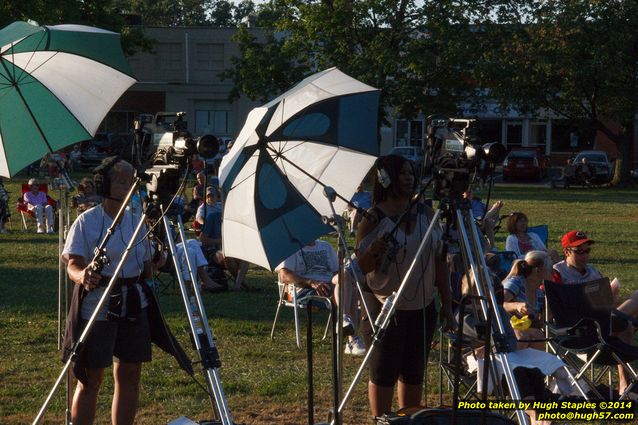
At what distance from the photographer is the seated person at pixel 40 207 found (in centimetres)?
2259

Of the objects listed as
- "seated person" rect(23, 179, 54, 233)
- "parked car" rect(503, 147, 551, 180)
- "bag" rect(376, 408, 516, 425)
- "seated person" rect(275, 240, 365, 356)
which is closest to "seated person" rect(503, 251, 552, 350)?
"seated person" rect(275, 240, 365, 356)

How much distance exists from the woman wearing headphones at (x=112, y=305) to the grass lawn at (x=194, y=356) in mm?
1479

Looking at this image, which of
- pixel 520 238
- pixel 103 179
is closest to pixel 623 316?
pixel 103 179

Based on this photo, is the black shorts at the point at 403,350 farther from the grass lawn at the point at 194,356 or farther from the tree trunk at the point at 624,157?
the tree trunk at the point at 624,157

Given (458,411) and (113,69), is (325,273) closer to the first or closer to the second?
(113,69)

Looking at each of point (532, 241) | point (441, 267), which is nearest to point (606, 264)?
point (532, 241)

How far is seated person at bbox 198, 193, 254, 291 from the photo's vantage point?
46.8 ft

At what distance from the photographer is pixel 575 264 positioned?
9.59 m

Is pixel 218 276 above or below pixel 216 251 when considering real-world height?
below

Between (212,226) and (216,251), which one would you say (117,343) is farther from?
(212,226)

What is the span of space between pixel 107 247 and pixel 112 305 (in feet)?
1.02

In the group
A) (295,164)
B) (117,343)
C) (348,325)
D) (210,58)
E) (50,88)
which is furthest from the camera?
(210,58)

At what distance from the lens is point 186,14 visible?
10069cm

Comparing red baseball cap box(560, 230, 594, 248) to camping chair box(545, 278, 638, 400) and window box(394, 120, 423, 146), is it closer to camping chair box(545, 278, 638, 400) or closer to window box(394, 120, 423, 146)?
camping chair box(545, 278, 638, 400)
